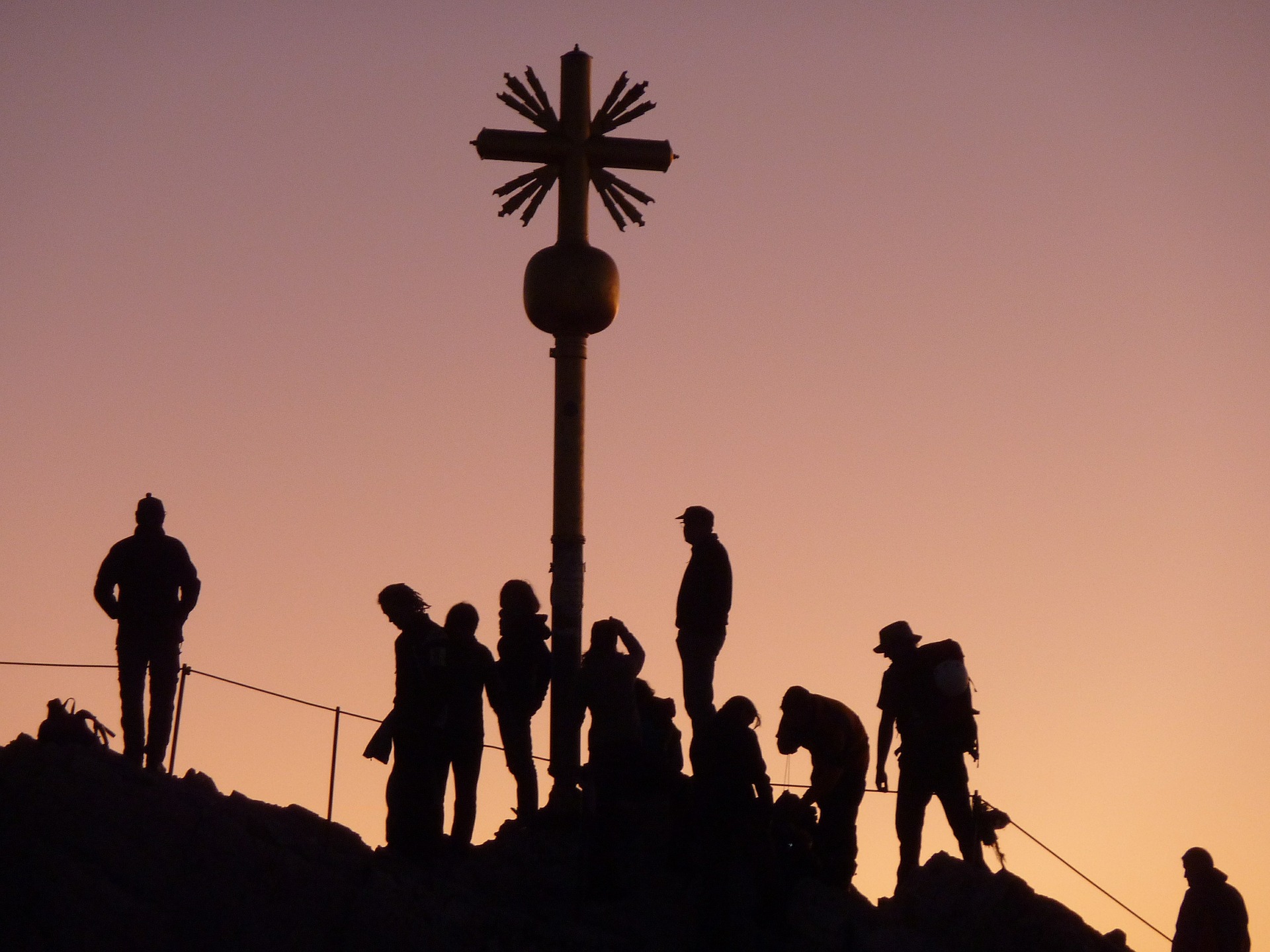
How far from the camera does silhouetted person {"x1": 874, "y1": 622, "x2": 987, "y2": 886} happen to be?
515 inches

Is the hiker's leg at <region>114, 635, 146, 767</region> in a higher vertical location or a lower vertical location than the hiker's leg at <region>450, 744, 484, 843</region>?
higher

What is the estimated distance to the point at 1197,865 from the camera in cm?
1316

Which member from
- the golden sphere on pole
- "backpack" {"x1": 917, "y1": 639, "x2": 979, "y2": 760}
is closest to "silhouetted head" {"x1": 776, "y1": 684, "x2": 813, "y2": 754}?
"backpack" {"x1": 917, "y1": 639, "x2": 979, "y2": 760}

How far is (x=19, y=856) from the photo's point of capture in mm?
11766

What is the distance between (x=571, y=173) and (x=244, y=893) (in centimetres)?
679

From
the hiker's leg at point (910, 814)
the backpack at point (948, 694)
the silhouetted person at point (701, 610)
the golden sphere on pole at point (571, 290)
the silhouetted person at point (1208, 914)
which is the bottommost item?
the silhouetted person at point (1208, 914)

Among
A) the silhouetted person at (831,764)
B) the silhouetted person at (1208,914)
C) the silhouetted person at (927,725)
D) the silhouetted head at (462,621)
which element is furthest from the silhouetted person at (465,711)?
the silhouetted person at (1208,914)

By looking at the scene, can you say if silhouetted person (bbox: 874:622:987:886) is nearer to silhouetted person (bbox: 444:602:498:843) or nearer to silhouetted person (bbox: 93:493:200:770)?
silhouetted person (bbox: 444:602:498:843)

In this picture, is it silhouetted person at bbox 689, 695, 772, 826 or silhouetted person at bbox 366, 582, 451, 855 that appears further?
silhouetted person at bbox 366, 582, 451, 855

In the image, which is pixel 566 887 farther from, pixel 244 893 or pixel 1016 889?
pixel 1016 889

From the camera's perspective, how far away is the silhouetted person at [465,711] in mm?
12758

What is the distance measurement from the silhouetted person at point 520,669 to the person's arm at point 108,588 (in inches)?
115

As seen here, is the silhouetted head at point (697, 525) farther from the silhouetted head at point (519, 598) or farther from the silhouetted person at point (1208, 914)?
the silhouetted person at point (1208, 914)

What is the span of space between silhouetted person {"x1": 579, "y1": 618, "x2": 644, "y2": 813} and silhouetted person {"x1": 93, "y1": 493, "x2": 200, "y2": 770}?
3.21 meters
